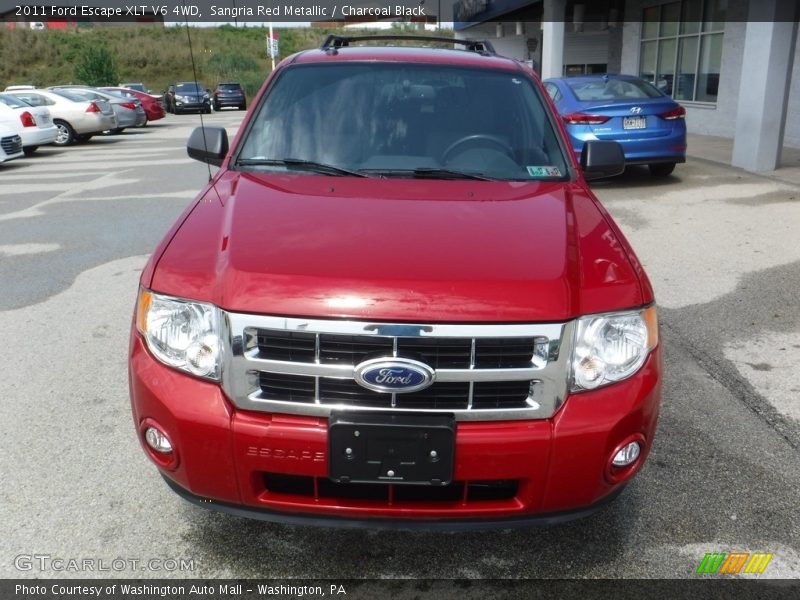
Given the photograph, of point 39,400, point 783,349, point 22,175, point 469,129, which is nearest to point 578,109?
point 783,349

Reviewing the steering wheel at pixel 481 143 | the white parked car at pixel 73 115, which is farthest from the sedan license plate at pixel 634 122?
the white parked car at pixel 73 115

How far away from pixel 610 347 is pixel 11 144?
1496 centimetres

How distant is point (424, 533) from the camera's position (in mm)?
2799

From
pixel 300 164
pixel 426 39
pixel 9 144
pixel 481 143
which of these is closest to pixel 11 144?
pixel 9 144

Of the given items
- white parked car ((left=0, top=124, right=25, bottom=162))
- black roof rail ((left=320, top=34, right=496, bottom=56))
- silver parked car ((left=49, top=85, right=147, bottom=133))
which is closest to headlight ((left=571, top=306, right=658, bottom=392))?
black roof rail ((left=320, top=34, right=496, bottom=56))

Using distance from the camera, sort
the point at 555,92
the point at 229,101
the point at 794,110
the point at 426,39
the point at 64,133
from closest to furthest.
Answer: the point at 426,39
the point at 555,92
the point at 794,110
the point at 64,133
the point at 229,101

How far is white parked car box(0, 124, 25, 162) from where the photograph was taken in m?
14.0

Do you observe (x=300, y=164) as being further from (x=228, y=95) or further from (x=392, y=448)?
(x=228, y=95)

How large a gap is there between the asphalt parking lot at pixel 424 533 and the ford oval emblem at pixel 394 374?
32.3 inches

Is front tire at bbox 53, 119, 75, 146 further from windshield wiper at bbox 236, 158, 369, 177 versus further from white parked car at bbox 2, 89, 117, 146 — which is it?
windshield wiper at bbox 236, 158, 369, 177

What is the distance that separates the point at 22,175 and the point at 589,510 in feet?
45.2

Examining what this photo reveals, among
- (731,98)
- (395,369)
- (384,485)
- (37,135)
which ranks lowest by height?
(37,135)

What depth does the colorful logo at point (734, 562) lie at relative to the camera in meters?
2.59

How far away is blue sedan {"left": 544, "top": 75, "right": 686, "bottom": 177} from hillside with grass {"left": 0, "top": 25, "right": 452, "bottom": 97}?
4071cm
